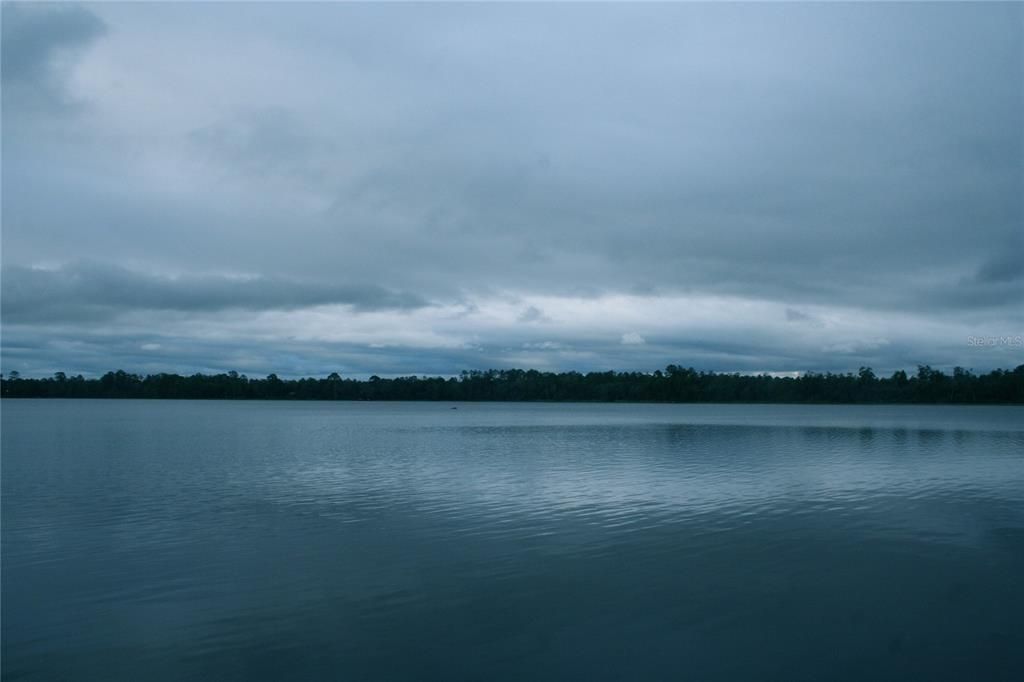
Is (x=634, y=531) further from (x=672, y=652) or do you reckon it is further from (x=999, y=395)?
(x=999, y=395)

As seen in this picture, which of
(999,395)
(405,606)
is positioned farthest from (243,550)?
(999,395)

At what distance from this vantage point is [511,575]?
48.2 feet

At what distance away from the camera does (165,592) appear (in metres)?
13.6

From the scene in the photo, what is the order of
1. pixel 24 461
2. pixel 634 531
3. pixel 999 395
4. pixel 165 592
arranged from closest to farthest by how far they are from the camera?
pixel 165 592
pixel 634 531
pixel 24 461
pixel 999 395

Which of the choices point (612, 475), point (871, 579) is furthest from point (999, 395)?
point (871, 579)

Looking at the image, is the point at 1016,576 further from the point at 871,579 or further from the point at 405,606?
the point at 405,606

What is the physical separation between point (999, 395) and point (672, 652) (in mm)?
197060

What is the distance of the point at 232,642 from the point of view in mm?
11172

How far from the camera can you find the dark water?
10.6 m

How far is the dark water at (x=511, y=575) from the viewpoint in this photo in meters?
10.6

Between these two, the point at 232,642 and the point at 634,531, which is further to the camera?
the point at 634,531

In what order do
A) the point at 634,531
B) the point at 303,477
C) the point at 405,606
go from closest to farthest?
the point at 405,606, the point at 634,531, the point at 303,477

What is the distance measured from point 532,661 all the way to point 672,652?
2065 mm

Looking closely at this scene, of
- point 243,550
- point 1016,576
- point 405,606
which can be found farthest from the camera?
point 243,550
